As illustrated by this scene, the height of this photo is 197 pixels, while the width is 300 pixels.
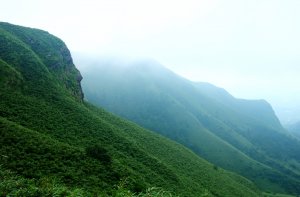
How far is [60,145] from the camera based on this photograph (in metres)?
64.2

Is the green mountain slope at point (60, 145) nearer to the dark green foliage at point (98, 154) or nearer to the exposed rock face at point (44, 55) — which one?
the dark green foliage at point (98, 154)

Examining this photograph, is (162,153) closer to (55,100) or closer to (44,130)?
(55,100)

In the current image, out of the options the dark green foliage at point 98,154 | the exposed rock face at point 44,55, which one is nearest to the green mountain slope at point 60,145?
the dark green foliage at point 98,154

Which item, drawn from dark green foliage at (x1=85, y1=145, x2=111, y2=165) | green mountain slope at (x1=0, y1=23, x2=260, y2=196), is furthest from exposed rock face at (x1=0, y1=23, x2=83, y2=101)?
dark green foliage at (x1=85, y1=145, x2=111, y2=165)

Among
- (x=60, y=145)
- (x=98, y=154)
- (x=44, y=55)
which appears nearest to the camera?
(x=60, y=145)

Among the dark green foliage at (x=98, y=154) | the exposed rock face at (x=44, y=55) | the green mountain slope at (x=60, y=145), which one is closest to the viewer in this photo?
the green mountain slope at (x=60, y=145)

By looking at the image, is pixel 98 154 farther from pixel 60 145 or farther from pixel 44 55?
pixel 44 55

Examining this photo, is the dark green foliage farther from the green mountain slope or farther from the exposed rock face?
the exposed rock face

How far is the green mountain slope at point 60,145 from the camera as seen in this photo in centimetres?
4912

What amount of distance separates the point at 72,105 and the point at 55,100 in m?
5.45

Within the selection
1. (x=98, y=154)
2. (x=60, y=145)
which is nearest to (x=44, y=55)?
(x=60, y=145)

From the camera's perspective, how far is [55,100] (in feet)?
310

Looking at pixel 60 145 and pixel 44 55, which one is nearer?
pixel 60 145

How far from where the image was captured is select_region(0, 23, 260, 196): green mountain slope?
49125 mm
